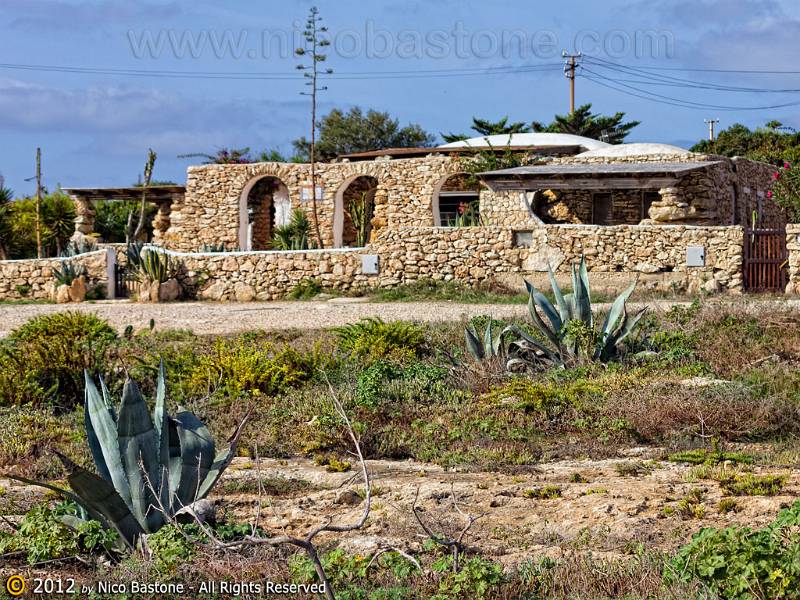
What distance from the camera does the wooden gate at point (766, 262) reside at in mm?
18938

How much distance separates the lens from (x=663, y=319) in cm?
1309

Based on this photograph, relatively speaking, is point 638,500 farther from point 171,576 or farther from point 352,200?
point 352,200

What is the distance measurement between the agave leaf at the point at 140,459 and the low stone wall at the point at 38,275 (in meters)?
16.6

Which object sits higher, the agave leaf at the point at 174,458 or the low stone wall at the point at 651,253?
the low stone wall at the point at 651,253

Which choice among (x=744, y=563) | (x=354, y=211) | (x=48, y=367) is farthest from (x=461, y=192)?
(x=744, y=563)

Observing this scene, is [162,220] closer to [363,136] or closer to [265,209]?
[265,209]

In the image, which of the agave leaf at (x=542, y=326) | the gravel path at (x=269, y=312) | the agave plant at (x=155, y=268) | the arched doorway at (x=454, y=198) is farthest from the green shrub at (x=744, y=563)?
the arched doorway at (x=454, y=198)

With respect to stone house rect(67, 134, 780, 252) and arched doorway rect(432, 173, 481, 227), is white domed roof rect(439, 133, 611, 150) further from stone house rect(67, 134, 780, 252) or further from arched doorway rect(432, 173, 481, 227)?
arched doorway rect(432, 173, 481, 227)

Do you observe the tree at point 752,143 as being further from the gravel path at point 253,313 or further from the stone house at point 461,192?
the gravel path at point 253,313

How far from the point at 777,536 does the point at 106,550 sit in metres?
3.40

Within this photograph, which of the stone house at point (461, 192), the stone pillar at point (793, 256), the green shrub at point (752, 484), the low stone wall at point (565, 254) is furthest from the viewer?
the stone house at point (461, 192)

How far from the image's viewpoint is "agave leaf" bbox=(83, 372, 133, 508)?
563 cm

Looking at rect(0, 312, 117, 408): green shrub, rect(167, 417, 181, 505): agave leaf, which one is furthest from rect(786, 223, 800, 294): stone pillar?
rect(167, 417, 181, 505): agave leaf

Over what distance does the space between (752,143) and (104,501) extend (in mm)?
41485
